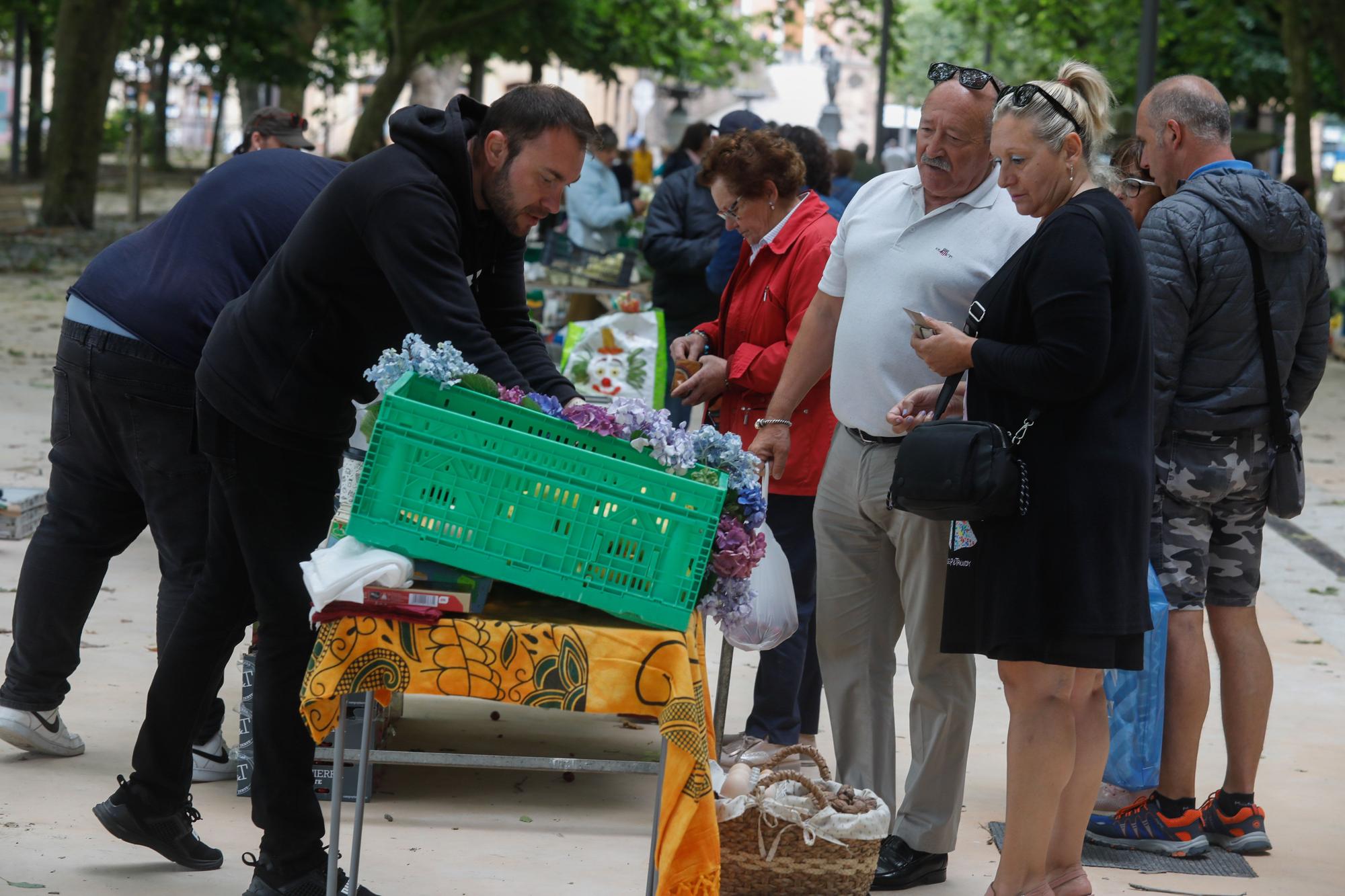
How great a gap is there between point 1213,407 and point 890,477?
35.8 inches

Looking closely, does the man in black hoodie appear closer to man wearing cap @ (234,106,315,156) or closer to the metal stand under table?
the metal stand under table

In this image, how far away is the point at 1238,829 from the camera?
4406mm

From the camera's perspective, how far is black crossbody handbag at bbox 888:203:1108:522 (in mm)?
3285

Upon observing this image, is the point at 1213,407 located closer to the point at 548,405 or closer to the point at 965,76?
the point at 965,76

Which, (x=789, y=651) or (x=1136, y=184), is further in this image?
(x=789, y=651)

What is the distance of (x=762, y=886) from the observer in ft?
12.6

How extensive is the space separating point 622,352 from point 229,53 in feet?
66.4

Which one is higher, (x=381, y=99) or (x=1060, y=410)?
(x=381, y=99)

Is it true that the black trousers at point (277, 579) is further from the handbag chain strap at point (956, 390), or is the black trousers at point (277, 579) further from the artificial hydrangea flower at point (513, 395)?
the handbag chain strap at point (956, 390)

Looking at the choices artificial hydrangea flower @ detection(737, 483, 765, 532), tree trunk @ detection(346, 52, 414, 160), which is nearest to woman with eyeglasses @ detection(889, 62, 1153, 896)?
artificial hydrangea flower @ detection(737, 483, 765, 532)

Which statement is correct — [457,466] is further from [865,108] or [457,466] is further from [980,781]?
[865,108]

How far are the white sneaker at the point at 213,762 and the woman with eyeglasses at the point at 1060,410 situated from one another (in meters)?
2.16

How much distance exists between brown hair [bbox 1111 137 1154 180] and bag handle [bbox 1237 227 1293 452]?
493 millimetres

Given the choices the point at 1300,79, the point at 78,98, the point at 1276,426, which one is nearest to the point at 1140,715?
the point at 1276,426
